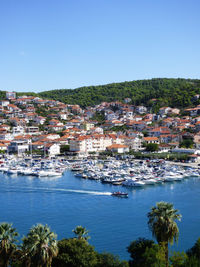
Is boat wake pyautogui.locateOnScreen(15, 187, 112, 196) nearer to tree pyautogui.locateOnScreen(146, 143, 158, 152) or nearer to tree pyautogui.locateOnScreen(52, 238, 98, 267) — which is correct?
tree pyautogui.locateOnScreen(52, 238, 98, 267)

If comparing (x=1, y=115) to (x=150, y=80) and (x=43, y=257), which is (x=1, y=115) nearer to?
(x=150, y=80)

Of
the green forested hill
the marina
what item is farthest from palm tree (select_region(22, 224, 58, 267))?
the green forested hill

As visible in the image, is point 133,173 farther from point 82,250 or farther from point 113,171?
point 82,250

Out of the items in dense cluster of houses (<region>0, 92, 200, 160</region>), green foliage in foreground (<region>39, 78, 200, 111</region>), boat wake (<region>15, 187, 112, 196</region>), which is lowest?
boat wake (<region>15, 187, 112, 196</region>)

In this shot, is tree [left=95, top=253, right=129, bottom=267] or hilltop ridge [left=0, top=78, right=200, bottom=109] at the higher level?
hilltop ridge [left=0, top=78, right=200, bottom=109]

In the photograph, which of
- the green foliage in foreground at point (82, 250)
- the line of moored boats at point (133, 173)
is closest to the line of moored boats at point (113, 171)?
the line of moored boats at point (133, 173)

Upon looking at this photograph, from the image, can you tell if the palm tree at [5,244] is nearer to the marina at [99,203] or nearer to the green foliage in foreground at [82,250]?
the green foliage in foreground at [82,250]
